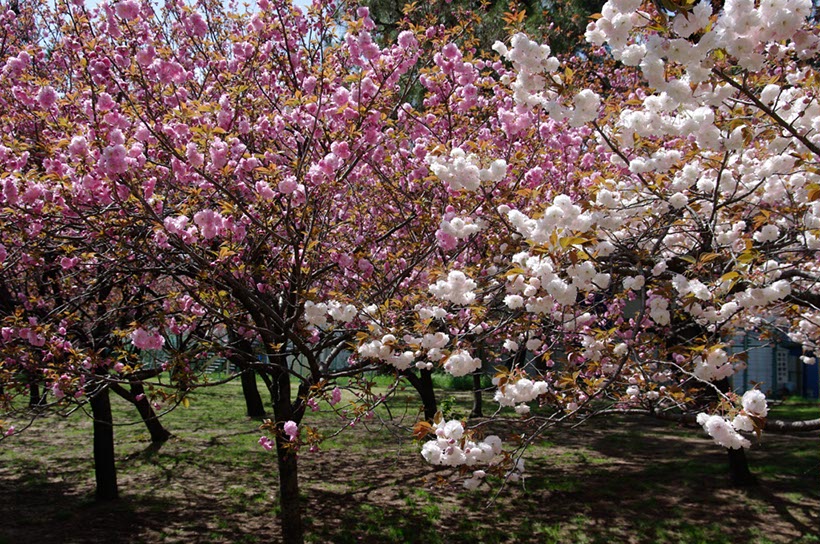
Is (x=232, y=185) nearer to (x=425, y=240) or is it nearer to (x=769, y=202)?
(x=425, y=240)

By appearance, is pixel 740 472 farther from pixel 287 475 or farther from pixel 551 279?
pixel 551 279

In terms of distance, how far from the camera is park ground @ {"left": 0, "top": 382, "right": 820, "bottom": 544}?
234 inches

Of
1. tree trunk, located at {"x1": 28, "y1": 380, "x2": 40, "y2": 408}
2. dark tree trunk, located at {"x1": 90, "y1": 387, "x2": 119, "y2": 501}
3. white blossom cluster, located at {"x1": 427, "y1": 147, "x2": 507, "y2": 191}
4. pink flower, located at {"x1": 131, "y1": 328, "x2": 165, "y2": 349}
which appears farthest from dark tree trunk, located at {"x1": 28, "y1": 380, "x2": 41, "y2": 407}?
white blossom cluster, located at {"x1": 427, "y1": 147, "x2": 507, "y2": 191}

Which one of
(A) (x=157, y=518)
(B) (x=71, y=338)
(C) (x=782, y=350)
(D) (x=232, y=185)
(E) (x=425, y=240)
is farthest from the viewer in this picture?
(C) (x=782, y=350)

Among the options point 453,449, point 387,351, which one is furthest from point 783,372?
point 453,449

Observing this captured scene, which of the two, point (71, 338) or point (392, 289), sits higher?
point (392, 289)

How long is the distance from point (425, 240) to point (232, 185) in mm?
1577

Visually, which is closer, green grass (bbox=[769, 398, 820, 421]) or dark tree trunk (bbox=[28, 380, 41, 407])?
dark tree trunk (bbox=[28, 380, 41, 407])

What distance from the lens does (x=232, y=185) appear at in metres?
4.18

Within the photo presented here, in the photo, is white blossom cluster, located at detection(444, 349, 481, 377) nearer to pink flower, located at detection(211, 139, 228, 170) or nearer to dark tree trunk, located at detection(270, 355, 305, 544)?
pink flower, located at detection(211, 139, 228, 170)

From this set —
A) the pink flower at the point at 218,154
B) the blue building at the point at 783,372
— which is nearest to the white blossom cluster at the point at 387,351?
the pink flower at the point at 218,154

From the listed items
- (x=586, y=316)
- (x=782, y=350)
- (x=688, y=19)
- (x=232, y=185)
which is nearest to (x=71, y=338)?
(x=232, y=185)

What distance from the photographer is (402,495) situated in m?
7.29

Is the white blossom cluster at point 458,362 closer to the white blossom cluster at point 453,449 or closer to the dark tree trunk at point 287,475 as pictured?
the white blossom cluster at point 453,449
